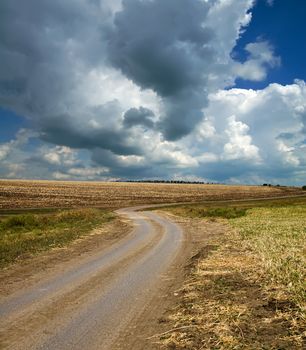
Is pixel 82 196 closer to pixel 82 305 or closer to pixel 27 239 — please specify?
pixel 27 239

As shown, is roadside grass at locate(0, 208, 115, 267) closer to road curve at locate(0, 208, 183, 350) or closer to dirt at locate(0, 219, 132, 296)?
dirt at locate(0, 219, 132, 296)

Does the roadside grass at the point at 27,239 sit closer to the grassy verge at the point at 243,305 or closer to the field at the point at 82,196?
the grassy verge at the point at 243,305

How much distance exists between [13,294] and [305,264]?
1007 cm

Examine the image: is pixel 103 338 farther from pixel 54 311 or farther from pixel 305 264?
pixel 305 264

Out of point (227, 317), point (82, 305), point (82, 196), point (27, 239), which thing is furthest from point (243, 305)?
point (82, 196)

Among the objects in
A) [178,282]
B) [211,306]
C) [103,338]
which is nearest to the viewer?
[103,338]

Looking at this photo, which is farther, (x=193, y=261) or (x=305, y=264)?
(x=193, y=261)

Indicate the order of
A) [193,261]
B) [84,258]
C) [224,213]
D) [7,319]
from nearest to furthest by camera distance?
[7,319]
[193,261]
[84,258]
[224,213]

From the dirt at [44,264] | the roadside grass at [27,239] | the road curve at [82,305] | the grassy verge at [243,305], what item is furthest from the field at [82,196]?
the grassy verge at [243,305]

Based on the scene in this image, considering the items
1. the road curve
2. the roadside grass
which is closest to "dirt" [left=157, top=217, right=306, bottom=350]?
the road curve

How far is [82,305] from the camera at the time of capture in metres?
10.4

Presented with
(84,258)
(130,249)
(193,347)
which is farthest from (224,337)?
(130,249)

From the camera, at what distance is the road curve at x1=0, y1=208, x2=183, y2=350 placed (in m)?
8.00

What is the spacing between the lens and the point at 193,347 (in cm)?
742
